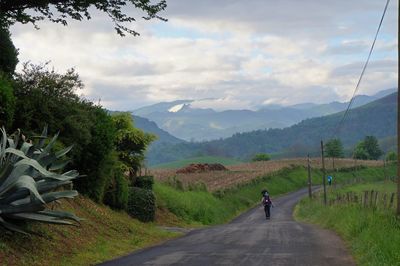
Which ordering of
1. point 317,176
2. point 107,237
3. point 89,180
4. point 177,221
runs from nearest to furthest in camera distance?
point 107,237 < point 89,180 < point 177,221 < point 317,176

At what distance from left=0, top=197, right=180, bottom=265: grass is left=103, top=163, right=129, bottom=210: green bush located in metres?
3.71

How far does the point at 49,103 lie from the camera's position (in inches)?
729

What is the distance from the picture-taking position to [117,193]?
23703 mm

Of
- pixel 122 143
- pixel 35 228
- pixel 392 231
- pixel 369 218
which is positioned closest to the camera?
pixel 35 228

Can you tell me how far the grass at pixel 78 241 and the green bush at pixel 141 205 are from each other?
5.60m

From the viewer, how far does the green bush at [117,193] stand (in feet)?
76.9

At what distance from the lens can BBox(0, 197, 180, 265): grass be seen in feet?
36.0

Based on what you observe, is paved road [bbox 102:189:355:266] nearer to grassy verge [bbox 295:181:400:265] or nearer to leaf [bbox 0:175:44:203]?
grassy verge [bbox 295:181:400:265]

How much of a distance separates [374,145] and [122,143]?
141298 millimetres

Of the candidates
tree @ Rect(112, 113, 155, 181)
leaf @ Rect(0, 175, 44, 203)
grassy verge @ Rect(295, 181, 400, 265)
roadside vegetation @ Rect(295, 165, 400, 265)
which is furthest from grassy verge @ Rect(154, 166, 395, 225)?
leaf @ Rect(0, 175, 44, 203)

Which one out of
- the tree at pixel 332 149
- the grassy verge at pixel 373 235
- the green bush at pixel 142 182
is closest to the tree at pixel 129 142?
the green bush at pixel 142 182

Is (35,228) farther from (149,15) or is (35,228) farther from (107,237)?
(149,15)

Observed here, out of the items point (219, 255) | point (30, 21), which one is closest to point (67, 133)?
point (30, 21)

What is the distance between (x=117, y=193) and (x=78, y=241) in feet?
32.6
